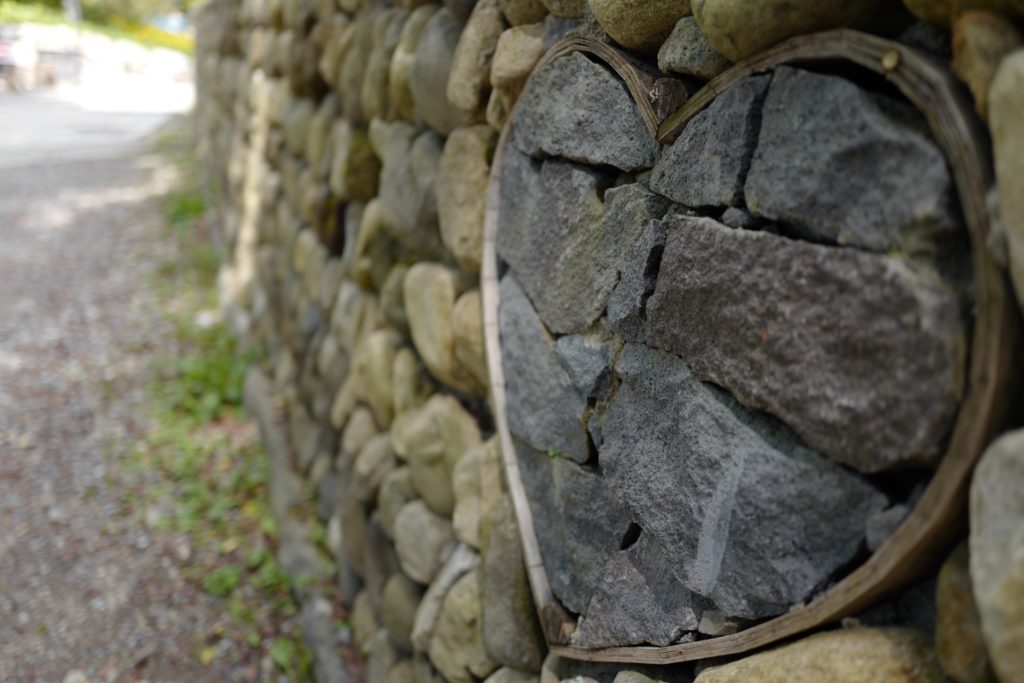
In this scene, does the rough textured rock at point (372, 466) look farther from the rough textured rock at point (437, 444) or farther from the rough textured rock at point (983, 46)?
the rough textured rock at point (983, 46)

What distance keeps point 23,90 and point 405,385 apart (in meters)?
13.7

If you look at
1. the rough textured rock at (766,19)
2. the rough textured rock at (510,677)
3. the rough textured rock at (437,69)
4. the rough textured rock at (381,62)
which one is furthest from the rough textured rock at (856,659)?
the rough textured rock at (381,62)

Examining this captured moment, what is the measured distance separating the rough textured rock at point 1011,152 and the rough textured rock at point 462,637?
1300 millimetres

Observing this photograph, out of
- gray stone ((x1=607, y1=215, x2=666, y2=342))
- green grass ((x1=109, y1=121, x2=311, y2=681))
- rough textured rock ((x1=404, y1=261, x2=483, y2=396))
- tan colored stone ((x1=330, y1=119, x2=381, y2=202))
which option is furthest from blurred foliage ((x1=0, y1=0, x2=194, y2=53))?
gray stone ((x1=607, y1=215, x2=666, y2=342))

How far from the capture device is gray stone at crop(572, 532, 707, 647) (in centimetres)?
108

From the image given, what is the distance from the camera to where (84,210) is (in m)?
6.15

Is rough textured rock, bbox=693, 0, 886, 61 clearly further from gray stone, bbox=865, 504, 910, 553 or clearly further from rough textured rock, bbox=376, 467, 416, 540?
rough textured rock, bbox=376, 467, 416, 540

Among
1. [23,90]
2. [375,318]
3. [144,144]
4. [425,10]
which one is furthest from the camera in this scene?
[23,90]

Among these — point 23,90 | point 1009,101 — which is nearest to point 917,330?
point 1009,101

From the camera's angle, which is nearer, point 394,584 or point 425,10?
point 425,10

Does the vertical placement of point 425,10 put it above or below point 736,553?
above

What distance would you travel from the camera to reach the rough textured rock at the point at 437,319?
1.84 metres

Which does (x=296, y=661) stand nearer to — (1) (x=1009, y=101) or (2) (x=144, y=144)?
(1) (x=1009, y=101)

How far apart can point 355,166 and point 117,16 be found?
878 inches
